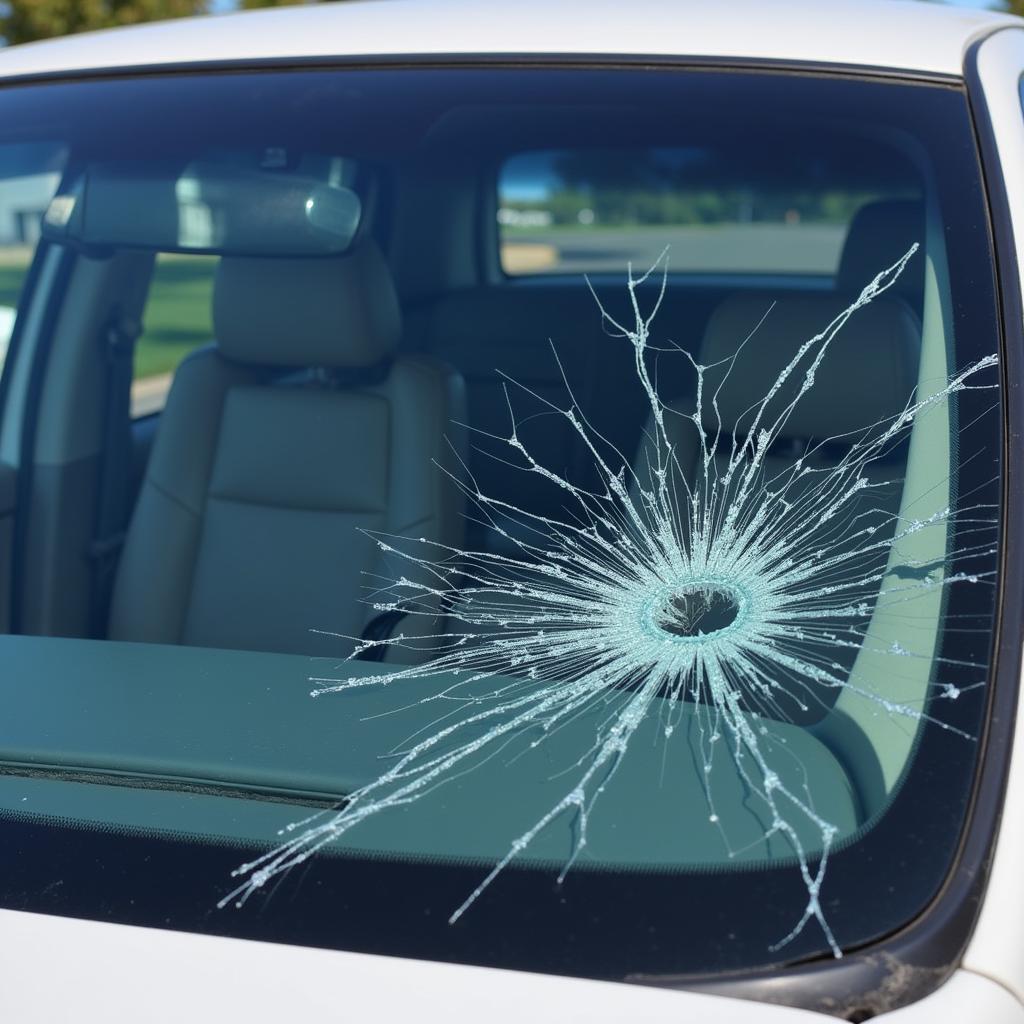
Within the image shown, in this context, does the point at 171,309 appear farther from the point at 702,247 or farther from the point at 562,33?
the point at 562,33

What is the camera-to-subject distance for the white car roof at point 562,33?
1525 mm

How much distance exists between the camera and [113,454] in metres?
2.86

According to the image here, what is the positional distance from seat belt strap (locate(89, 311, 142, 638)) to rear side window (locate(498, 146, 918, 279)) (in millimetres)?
1171

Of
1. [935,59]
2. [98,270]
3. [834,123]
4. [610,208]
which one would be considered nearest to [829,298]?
[834,123]

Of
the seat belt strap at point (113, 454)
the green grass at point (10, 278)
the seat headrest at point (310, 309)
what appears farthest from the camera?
the green grass at point (10, 278)

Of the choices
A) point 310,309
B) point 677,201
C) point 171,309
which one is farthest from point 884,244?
point 171,309

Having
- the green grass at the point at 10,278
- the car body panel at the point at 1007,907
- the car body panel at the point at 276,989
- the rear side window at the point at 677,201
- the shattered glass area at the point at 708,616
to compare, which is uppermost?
the green grass at the point at 10,278

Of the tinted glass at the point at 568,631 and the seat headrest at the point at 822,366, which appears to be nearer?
the tinted glass at the point at 568,631

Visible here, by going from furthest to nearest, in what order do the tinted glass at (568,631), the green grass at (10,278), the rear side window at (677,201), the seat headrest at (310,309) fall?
the green grass at (10,278), the rear side window at (677,201), the seat headrest at (310,309), the tinted glass at (568,631)

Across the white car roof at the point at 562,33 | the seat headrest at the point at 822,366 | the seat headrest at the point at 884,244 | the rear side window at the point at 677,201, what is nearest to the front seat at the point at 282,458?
the white car roof at the point at 562,33

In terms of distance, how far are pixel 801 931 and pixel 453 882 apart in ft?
0.94

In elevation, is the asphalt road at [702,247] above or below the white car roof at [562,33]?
above

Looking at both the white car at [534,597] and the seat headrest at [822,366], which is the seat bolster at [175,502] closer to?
the white car at [534,597]

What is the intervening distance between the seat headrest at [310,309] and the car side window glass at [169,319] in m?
0.07
